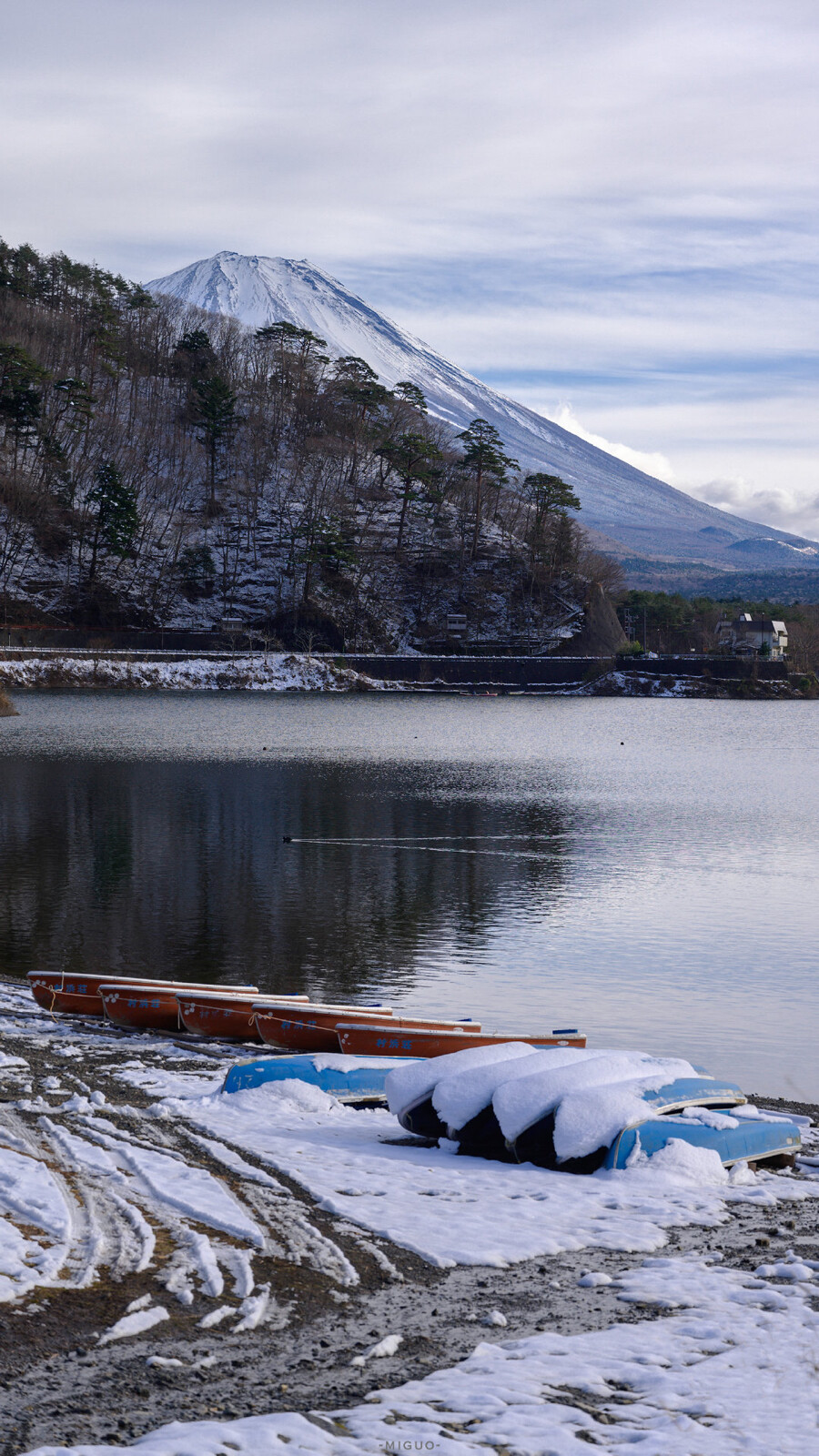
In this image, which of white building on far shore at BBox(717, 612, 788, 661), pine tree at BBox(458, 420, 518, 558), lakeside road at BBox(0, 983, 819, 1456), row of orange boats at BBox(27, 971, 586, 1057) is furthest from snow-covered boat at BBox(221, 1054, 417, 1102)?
white building on far shore at BBox(717, 612, 788, 661)

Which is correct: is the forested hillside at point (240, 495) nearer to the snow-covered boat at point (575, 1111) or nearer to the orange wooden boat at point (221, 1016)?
A: the orange wooden boat at point (221, 1016)

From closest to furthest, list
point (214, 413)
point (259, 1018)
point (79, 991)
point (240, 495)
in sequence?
point (259, 1018) → point (79, 991) → point (214, 413) → point (240, 495)

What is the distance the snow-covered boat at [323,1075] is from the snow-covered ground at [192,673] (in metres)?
78.2

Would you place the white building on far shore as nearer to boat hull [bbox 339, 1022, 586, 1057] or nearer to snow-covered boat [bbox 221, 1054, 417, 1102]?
boat hull [bbox 339, 1022, 586, 1057]

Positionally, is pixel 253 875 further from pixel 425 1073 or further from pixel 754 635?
pixel 754 635

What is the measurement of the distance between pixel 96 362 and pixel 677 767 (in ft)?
338

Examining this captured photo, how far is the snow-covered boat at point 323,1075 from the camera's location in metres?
10.5

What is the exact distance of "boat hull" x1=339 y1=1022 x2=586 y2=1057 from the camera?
1170 centimetres

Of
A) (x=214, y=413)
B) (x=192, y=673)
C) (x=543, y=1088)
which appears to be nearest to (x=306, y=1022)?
(x=543, y=1088)

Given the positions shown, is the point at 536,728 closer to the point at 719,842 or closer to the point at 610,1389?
the point at 719,842

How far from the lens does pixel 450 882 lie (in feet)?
77.6

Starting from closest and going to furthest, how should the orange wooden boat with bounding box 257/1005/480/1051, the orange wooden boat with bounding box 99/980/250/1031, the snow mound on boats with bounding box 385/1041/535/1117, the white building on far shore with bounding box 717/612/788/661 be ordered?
1. the snow mound on boats with bounding box 385/1041/535/1117
2. the orange wooden boat with bounding box 257/1005/480/1051
3. the orange wooden boat with bounding box 99/980/250/1031
4. the white building on far shore with bounding box 717/612/788/661

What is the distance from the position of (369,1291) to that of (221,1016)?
6866 mm

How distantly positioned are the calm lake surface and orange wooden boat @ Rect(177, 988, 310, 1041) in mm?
2492
